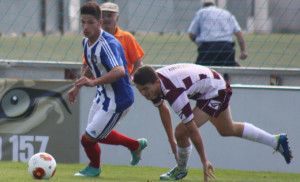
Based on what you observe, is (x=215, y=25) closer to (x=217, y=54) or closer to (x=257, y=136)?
(x=217, y=54)

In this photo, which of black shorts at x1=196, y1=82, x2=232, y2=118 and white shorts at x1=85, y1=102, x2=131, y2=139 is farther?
white shorts at x1=85, y1=102, x2=131, y2=139

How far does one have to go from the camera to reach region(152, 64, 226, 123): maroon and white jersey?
5070 mm

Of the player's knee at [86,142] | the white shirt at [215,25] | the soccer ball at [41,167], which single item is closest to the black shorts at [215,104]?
the player's knee at [86,142]

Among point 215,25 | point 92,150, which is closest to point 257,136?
point 92,150

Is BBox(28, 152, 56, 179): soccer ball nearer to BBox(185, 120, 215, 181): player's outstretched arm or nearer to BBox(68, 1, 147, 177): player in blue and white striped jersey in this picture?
BBox(68, 1, 147, 177): player in blue and white striped jersey

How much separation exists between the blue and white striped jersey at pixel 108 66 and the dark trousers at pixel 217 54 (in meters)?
3.19

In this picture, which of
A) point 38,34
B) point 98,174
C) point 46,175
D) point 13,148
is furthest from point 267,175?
point 38,34

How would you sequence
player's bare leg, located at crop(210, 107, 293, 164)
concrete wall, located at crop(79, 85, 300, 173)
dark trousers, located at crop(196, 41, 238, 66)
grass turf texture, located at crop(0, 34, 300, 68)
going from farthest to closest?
1. grass turf texture, located at crop(0, 34, 300, 68)
2. dark trousers, located at crop(196, 41, 238, 66)
3. concrete wall, located at crop(79, 85, 300, 173)
4. player's bare leg, located at crop(210, 107, 293, 164)

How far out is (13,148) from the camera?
7219mm

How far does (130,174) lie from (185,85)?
5.49 ft

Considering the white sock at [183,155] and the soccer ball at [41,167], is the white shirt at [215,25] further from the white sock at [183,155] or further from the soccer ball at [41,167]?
the soccer ball at [41,167]

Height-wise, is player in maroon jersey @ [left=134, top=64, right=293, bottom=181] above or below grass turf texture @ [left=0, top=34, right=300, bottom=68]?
above

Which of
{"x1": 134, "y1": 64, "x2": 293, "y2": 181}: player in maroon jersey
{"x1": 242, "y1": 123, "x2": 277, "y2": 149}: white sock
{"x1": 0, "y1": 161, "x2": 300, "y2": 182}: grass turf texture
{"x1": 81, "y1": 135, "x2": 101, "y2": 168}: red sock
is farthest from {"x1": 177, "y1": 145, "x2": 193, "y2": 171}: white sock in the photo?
{"x1": 81, "y1": 135, "x2": 101, "y2": 168}: red sock

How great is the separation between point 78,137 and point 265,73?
263 centimetres
